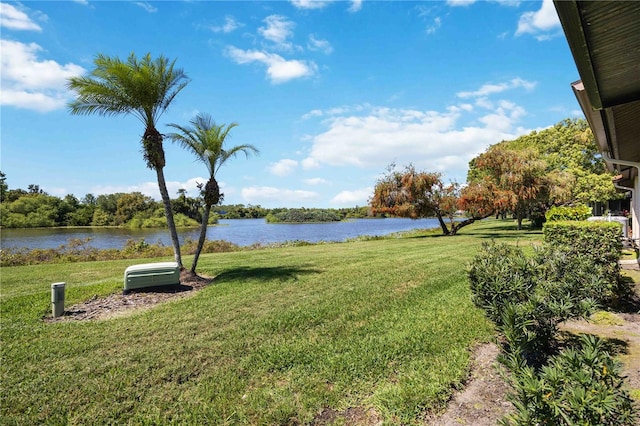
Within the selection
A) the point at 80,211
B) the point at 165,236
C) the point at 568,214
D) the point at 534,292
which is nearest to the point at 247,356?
the point at 534,292

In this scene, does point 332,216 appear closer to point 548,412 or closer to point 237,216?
point 237,216

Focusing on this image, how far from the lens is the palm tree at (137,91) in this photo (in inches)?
315

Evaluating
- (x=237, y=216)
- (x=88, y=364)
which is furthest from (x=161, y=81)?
(x=237, y=216)

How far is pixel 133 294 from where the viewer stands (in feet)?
23.4

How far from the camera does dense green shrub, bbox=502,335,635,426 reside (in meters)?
1.61

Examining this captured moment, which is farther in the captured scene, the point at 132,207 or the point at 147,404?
the point at 132,207

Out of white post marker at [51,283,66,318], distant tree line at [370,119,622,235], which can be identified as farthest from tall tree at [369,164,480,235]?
white post marker at [51,283,66,318]

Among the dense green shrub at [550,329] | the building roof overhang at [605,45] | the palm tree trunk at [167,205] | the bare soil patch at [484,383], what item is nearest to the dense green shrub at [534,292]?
the dense green shrub at [550,329]

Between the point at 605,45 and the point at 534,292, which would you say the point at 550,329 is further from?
the point at 605,45

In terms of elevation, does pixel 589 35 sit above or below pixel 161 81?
below

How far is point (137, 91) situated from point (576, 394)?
31.1ft

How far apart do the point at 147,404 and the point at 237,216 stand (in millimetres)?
86037

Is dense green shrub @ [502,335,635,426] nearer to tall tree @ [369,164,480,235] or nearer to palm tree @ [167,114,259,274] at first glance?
palm tree @ [167,114,259,274]

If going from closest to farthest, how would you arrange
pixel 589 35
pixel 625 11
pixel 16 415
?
pixel 625 11 → pixel 589 35 → pixel 16 415
